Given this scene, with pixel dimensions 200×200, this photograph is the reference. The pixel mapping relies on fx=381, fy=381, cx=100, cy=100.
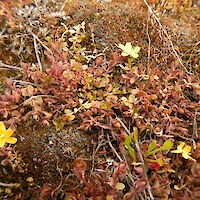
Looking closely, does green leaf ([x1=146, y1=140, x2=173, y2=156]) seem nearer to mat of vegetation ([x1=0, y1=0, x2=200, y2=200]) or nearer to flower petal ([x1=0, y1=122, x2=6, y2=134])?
mat of vegetation ([x1=0, y1=0, x2=200, y2=200])

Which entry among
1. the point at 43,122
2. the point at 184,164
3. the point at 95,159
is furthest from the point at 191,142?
the point at 43,122

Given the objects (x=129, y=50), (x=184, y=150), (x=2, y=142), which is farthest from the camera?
(x=129, y=50)

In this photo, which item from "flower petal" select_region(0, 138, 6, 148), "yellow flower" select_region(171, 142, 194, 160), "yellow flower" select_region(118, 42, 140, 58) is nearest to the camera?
"flower petal" select_region(0, 138, 6, 148)

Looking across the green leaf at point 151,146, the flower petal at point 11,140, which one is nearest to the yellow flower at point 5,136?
the flower petal at point 11,140

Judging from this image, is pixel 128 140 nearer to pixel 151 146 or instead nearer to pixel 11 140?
pixel 151 146

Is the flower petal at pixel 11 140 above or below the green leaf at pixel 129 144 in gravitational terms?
below

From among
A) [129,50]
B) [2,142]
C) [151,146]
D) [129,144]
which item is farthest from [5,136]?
[129,50]

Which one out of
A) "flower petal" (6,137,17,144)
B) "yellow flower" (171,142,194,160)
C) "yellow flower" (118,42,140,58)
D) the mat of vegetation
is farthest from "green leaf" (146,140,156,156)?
"flower petal" (6,137,17,144)

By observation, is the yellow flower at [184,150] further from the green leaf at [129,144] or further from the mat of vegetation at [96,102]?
the green leaf at [129,144]
